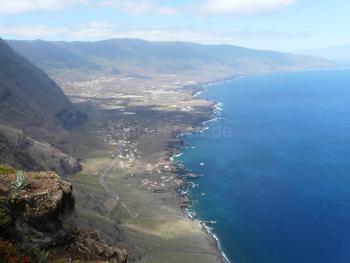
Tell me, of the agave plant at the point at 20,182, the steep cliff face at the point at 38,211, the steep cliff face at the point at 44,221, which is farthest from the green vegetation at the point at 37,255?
the agave plant at the point at 20,182

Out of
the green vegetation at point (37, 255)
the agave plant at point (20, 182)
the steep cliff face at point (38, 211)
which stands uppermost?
the agave plant at point (20, 182)

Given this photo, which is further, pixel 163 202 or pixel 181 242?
pixel 163 202

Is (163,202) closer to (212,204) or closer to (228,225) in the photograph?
(212,204)

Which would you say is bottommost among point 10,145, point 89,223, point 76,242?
point 89,223

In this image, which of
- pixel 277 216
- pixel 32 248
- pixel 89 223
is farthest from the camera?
pixel 277 216

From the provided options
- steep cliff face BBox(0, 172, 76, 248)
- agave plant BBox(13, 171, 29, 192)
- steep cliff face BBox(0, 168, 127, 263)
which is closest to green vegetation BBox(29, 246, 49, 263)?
steep cliff face BBox(0, 168, 127, 263)

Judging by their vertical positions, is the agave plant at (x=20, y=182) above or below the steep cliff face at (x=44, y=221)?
above

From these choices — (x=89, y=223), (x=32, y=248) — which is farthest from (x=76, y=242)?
(x=89, y=223)

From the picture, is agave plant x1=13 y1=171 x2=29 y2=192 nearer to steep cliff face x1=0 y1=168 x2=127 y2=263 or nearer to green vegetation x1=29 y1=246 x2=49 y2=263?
steep cliff face x1=0 y1=168 x2=127 y2=263

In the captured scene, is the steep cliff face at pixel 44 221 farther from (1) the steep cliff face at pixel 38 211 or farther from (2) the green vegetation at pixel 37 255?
(2) the green vegetation at pixel 37 255
